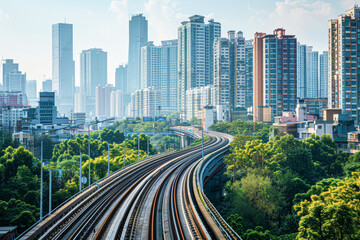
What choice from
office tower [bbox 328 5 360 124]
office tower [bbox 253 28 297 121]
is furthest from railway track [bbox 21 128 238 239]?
office tower [bbox 253 28 297 121]

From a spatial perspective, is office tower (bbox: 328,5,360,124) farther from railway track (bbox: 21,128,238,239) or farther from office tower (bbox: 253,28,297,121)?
railway track (bbox: 21,128,238,239)

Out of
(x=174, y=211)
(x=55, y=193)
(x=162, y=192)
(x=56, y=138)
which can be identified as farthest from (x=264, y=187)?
(x=56, y=138)

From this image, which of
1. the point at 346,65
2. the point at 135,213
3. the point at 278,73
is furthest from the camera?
the point at 278,73

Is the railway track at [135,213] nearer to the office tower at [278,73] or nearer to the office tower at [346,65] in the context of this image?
Answer: the office tower at [346,65]

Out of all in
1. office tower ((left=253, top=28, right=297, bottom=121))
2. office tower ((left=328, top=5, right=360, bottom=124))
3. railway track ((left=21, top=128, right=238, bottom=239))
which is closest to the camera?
railway track ((left=21, top=128, right=238, bottom=239))

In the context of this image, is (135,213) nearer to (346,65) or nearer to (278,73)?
(346,65)

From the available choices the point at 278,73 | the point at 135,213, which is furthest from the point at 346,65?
the point at 135,213
